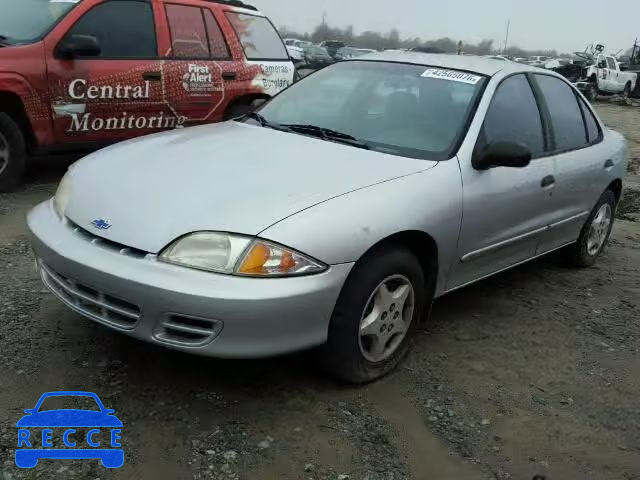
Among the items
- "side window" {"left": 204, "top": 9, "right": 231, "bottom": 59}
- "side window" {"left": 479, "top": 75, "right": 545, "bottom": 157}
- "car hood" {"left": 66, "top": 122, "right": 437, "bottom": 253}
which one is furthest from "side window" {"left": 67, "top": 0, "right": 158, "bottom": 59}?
"side window" {"left": 479, "top": 75, "right": 545, "bottom": 157}

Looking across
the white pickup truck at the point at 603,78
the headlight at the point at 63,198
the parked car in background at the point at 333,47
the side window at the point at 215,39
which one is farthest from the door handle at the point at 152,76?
the parked car in background at the point at 333,47

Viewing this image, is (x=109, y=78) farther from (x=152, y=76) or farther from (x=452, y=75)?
(x=452, y=75)

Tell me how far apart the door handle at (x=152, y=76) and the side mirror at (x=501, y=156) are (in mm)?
3966

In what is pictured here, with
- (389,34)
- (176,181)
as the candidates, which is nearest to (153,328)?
(176,181)

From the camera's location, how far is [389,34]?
97438 millimetres

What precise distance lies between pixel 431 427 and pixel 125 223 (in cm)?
157

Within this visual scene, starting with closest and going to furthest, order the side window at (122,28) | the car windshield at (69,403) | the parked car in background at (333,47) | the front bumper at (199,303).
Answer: the front bumper at (199,303)
the car windshield at (69,403)
the side window at (122,28)
the parked car in background at (333,47)

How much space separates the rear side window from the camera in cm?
739

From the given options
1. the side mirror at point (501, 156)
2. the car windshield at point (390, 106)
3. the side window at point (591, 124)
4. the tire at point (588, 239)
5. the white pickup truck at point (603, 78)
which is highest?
the car windshield at point (390, 106)

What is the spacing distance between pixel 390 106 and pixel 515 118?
0.80 m

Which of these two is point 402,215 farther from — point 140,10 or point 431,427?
point 140,10

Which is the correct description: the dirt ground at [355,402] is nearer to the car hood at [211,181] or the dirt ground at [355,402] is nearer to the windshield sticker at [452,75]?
the car hood at [211,181]

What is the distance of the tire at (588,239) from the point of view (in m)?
5.01

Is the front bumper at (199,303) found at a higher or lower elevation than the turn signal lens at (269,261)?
lower
